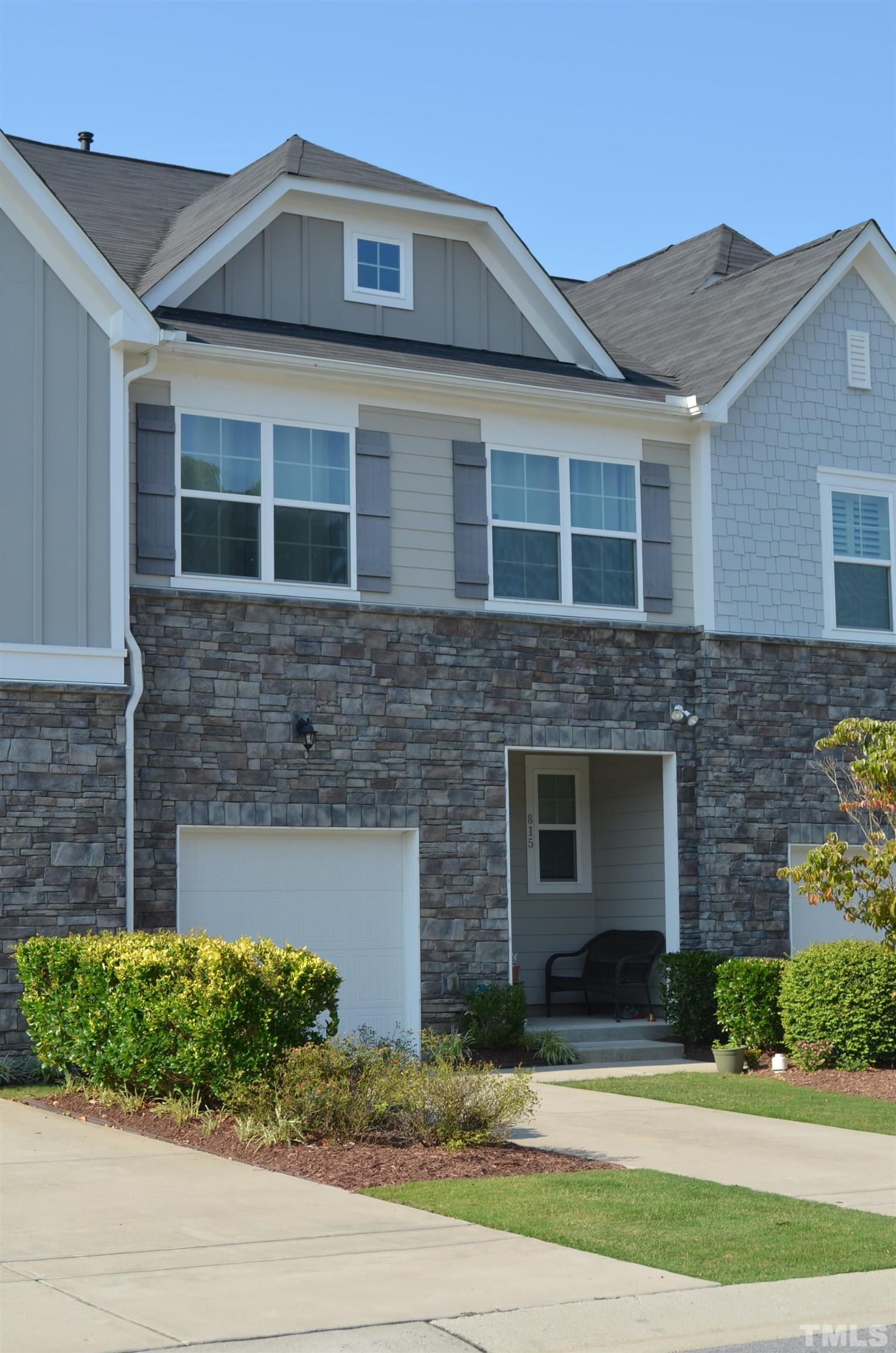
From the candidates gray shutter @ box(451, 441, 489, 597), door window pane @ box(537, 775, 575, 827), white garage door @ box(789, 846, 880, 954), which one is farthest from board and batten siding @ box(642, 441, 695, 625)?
white garage door @ box(789, 846, 880, 954)

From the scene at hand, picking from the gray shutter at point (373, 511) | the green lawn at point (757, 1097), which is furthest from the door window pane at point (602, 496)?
the green lawn at point (757, 1097)

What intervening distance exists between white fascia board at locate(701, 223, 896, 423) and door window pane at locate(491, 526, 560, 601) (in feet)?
7.24

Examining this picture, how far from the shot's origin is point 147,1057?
34.6 feet

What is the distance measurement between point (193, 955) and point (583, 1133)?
9.39 feet

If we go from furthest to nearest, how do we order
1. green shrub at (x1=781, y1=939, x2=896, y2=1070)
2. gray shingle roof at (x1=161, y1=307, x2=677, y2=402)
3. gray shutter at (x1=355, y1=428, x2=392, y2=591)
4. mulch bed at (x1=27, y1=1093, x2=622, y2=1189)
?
gray shutter at (x1=355, y1=428, x2=392, y2=591)
gray shingle roof at (x1=161, y1=307, x2=677, y2=402)
green shrub at (x1=781, y1=939, x2=896, y2=1070)
mulch bed at (x1=27, y1=1093, x2=622, y2=1189)

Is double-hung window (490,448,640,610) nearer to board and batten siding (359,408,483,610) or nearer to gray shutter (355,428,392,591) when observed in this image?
board and batten siding (359,408,483,610)

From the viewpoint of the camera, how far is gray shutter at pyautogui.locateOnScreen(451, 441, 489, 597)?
1528 cm

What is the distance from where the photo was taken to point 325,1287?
6.45 metres

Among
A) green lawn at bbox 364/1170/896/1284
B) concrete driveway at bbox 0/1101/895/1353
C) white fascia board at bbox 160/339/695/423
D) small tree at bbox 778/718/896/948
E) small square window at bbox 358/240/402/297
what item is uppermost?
small square window at bbox 358/240/402/297

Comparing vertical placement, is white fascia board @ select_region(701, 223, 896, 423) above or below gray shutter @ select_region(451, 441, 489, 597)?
above

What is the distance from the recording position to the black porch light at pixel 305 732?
14242 mm

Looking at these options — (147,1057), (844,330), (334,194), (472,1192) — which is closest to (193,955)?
(147,1057)

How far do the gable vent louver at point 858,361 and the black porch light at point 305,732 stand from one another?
740 cm

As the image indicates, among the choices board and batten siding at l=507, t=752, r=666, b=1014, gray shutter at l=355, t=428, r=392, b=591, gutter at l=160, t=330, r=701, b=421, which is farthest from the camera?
board and batten siding at l=507, t=752, r=666, b=1014
